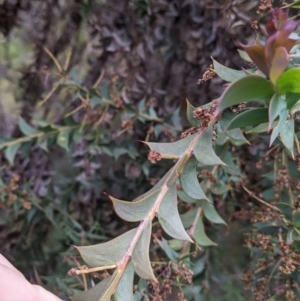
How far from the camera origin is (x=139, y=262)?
0.95 ft

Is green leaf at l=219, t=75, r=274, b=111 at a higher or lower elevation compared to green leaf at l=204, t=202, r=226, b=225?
higher

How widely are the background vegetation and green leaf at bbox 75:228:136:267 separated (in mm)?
289

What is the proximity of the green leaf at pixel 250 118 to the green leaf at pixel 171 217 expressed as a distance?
0.07 meters

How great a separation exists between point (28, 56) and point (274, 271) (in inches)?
31.7

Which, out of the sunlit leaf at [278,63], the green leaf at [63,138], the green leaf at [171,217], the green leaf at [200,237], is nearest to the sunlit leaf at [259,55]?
the sunlit leaf at [278,63]

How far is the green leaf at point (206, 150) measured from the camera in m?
0.31

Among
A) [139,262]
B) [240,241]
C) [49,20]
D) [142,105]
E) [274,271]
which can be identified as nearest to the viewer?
[139,262]

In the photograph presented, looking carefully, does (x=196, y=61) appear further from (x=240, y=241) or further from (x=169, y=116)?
(x=240, y=241)

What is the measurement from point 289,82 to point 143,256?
0.16 meters

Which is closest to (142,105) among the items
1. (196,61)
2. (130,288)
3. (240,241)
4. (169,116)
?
(169,116)

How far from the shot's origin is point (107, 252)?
303 millimetres

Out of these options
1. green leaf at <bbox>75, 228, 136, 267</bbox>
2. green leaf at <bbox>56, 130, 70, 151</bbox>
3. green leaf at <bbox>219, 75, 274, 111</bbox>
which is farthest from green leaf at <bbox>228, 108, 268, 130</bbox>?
green leaf at <bbox>56, 130, 70, 151</bbox>

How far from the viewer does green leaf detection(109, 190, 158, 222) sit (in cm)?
31

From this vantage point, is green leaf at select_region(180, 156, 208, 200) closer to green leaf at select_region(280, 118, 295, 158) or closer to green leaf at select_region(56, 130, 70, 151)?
green leaf at select_region(280, 118, 295, 158)
